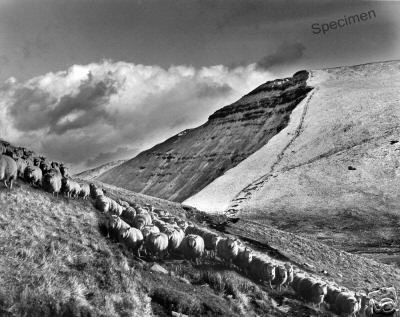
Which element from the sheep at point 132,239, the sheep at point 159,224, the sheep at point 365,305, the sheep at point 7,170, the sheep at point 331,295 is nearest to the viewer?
the sheep at point 132,239

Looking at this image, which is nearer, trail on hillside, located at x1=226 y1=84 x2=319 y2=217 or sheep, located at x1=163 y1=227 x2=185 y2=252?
sheep, located at x1=163 y1=227 x2=185 y2=252

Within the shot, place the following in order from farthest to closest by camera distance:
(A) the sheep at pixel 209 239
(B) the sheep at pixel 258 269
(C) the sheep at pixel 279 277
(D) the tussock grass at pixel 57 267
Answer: (A) the sheep at pixel 209 239 → (B) the sheep at pixel 258 269 → (C) the sheep at pixel 279 277 → (D) the tussock grass at pixel 57 267

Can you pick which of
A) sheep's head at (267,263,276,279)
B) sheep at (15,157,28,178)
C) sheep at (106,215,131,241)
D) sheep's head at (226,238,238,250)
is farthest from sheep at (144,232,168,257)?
sheep at (15,157,28,178)

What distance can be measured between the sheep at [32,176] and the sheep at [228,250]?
8.45m

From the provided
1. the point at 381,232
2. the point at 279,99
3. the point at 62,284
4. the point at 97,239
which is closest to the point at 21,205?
the point at 97,239

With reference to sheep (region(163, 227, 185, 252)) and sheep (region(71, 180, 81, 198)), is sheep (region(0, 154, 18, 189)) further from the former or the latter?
sheep (region(163, 227, 185, 252))

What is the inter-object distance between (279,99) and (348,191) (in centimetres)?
7471

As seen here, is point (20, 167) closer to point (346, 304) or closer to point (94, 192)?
point (94, 192)

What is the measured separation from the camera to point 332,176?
10131 cm

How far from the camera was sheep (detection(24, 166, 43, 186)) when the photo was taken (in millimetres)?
23172

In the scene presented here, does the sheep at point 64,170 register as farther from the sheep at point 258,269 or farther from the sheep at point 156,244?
the sheep at point 258,269

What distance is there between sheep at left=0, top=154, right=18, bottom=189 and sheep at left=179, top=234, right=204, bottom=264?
7343mm

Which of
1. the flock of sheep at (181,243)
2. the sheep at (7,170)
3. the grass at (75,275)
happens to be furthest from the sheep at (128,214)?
the sheep at (7,170)

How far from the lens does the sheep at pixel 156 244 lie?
66.8 feet
